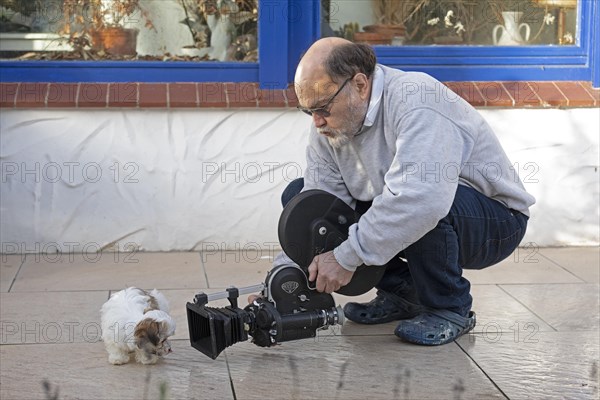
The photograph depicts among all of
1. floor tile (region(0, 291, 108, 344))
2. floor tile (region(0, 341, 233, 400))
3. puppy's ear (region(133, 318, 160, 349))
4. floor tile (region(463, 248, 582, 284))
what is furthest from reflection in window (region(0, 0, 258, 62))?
puppy's ear (region(133, 318, 160, 349))

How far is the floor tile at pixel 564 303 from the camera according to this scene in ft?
14.3

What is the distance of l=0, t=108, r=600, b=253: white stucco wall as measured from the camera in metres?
5.46

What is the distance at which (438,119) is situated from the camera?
3.61 meters

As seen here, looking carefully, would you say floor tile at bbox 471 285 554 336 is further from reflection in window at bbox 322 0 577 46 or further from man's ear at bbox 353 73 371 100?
reflection in window at bbox 322 0 577 46

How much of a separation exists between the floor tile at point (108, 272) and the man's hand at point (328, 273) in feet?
4.47

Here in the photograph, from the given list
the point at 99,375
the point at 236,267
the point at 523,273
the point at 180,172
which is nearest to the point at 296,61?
the point at 180,172

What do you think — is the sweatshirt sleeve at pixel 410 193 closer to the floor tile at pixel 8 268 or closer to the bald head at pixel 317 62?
the bald head at pixel 317 62

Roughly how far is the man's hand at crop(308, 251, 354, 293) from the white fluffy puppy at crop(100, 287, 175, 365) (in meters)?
0.55

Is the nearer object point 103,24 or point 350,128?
point 350,128

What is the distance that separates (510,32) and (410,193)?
2725 millimetres

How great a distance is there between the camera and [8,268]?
5.22 metres

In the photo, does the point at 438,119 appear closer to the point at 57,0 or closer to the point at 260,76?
the point at 260,76

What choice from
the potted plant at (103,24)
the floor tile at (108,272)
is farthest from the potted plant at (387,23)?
the floor tile at (108,272)

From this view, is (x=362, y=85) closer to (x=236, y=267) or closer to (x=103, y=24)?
(x=236, y=267)
